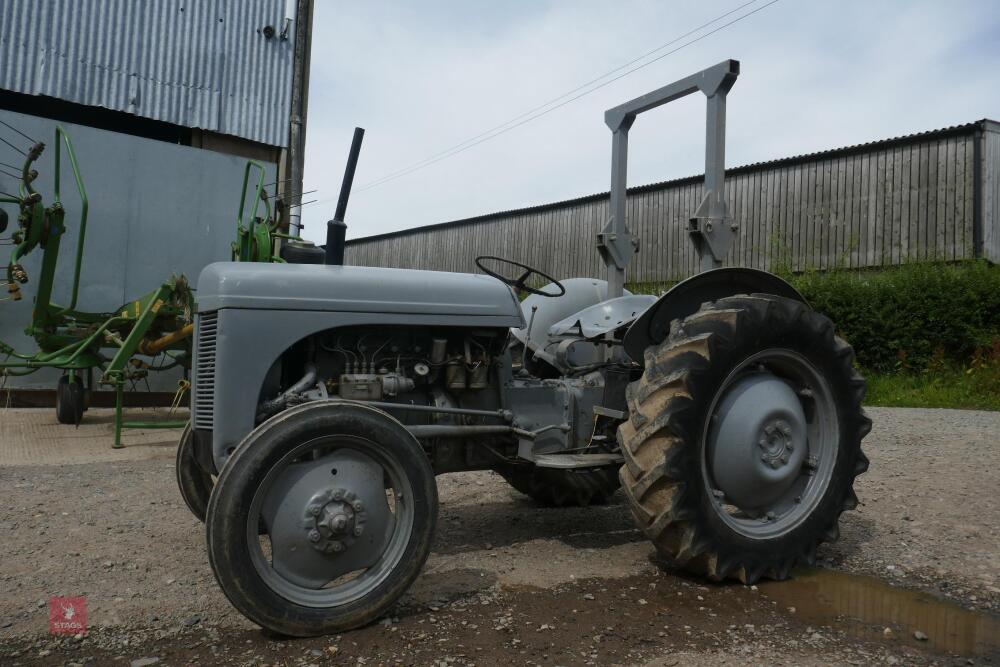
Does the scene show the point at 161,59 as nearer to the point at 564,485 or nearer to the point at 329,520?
the point at 564,485

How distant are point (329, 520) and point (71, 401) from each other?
230 inches

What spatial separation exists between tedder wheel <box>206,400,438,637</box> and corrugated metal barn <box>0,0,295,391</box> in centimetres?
776

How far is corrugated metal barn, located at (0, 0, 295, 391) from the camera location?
30.4ft

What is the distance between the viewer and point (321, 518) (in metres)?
2.69

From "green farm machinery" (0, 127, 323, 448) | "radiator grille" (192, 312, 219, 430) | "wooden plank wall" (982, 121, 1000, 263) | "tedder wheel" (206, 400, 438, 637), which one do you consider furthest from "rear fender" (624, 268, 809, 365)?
"wooden plank wall" (982, 121, 1000, 263)

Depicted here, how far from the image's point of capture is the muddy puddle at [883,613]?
109 inches

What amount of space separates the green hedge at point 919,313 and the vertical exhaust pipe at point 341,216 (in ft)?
32.9

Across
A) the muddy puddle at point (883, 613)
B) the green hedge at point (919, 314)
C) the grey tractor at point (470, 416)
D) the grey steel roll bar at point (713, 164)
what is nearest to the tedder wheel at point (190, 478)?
the grey tractor at point (470, 416)

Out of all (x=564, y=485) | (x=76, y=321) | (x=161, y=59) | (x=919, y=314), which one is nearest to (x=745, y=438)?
(x=564, y=485)

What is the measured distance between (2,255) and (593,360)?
25.0 feet

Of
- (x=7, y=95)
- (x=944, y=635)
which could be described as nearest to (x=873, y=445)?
(x=944, y=635)

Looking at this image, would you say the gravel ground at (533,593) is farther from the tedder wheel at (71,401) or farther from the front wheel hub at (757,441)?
the tedder wheel at (71,401)

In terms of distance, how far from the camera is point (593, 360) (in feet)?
14.5

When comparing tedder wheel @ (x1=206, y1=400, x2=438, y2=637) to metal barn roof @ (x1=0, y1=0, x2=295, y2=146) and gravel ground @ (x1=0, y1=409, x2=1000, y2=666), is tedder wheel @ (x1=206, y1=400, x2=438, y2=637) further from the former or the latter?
metal barn roof @ (x1=0, y1=0, x2=295, y2=146)
